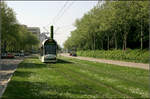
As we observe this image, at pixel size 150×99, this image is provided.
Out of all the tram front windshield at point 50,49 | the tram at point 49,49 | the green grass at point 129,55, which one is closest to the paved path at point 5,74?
the tram at point 49,49

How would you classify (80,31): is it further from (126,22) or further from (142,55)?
(142,55)

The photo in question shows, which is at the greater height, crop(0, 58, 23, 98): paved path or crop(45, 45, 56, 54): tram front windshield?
crop(45, 45, 56, 54): tram front windshield

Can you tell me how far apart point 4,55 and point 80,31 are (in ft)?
70.4

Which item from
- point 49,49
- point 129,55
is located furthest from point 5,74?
point 129,55

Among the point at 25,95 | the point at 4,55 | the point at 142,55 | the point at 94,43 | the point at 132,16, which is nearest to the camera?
the point at 25,95

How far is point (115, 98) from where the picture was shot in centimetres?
989

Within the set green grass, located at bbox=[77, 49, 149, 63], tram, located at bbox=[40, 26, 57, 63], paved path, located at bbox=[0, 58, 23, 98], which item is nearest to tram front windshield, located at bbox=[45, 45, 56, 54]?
A: tram, located at bbox=[40, 26, 57, 63]

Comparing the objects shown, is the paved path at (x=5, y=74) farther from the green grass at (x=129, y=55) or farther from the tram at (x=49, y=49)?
the green grass at (x=129, y=55)

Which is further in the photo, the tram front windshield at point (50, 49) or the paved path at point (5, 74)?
the tram front windshield at point (50, 49)

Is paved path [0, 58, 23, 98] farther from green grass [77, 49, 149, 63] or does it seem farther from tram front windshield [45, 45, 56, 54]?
green grass [77, 49, 149, 63]

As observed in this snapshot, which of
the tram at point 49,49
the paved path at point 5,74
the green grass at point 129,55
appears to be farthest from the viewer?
the green grass at point 129,55

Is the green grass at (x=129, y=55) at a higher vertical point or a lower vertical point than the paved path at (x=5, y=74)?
higher

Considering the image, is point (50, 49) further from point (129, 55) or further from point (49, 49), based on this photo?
point (129, 55)

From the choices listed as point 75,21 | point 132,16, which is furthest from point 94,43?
point 132,16
